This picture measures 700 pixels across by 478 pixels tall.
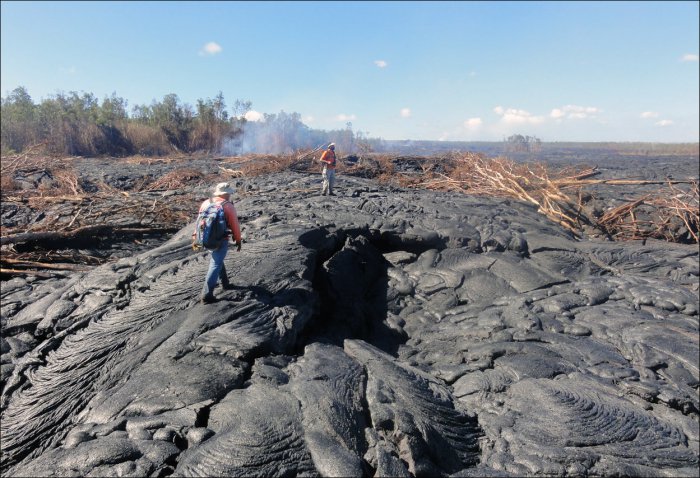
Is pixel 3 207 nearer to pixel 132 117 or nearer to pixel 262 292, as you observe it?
pixel 262 292

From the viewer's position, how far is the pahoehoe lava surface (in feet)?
9.33

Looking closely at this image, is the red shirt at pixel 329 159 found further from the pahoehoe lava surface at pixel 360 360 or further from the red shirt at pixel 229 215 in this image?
the red shirt at pixel 229 215

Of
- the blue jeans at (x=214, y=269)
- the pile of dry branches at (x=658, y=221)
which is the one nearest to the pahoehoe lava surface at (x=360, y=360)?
the blue jeans at (x=214, y=269)

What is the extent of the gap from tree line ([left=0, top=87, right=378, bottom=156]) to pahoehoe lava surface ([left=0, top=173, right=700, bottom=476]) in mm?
16017

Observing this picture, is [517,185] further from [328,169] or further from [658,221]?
[328,169]

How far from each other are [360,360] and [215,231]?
178 centimetres

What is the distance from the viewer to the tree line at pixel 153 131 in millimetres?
24141

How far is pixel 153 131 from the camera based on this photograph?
26281 millimetres

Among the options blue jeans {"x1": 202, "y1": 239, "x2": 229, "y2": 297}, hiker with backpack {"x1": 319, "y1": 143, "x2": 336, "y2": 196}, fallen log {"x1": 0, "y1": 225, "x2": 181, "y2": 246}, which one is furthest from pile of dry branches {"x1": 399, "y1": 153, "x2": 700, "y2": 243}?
fallen log {"x1": 0, "y1": 225, "x2": 181, "y2": 246}

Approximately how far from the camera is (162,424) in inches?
114

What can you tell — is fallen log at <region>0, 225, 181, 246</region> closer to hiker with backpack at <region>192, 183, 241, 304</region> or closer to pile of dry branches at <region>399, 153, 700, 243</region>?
hiker with backpack at <region>192, 183, 241, 304</region>

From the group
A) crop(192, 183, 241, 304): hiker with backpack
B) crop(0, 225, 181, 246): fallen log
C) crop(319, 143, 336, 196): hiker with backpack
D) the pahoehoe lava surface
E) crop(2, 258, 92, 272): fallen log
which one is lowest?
the pahoehoe lava surface

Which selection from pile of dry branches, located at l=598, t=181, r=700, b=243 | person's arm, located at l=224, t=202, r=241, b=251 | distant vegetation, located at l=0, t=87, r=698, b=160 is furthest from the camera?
distant vegetation, located at l=0, t=87, r=698, b=160

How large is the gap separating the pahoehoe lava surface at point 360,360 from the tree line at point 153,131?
52.5ft
